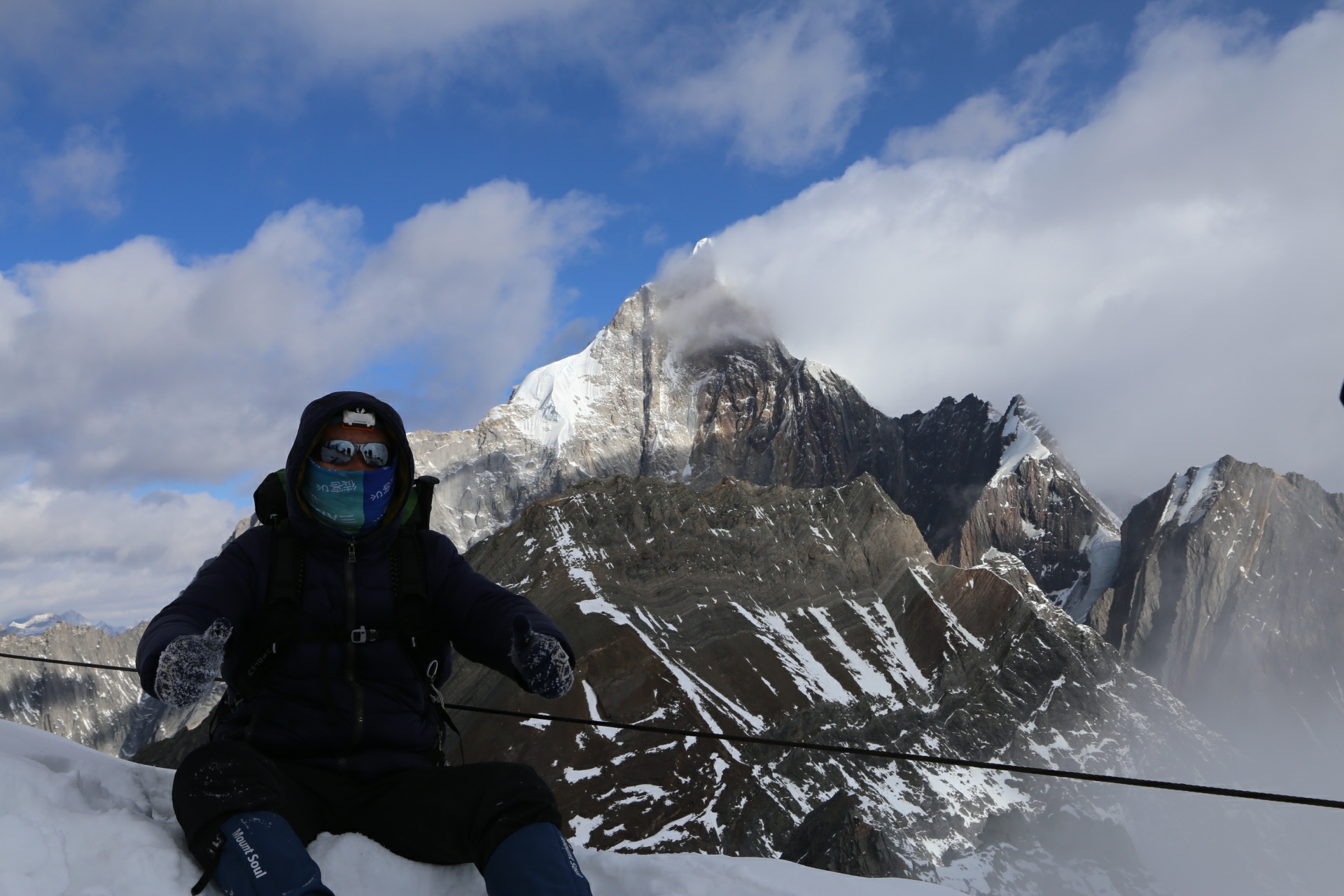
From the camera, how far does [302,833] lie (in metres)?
3.89

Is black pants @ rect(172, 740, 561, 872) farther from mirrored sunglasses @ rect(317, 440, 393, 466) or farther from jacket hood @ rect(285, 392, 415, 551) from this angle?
mirrored sunglasses @ rect(317, 440, 393, 466)

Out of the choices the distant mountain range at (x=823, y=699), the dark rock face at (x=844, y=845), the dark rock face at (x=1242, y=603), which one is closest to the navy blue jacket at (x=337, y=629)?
the dark rock face at (x=844, y=845)

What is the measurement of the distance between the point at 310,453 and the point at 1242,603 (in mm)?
208601

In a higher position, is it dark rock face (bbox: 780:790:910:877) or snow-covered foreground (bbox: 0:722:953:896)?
snow-covered foreground (bbox: 0:722:953:896)

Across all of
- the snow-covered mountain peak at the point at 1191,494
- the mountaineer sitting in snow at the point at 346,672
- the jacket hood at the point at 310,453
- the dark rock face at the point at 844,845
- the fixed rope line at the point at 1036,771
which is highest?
the snow-covered mountain peak at the point at 1191,494

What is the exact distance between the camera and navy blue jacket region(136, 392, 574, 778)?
14.2 feet

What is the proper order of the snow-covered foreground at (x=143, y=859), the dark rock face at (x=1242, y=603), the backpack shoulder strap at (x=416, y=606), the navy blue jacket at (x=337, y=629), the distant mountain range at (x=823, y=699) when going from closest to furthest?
the snow-covered foreground at (x=143, y=859), the navy blue jacket at (x=337, y=629), the backpack shoulder strap at (x=416, y=606), the distant mountain range at (x=823, y=699), the dark rock face at (x=1242, y=603)

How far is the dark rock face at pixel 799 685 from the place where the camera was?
69.1 m

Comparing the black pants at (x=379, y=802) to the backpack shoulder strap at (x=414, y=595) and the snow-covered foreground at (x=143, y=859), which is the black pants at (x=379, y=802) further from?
the backpack shoulder strap at (x=414, y=595)

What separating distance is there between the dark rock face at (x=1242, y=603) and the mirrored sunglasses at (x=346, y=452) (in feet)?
629

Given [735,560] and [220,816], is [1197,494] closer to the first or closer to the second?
[735,560]

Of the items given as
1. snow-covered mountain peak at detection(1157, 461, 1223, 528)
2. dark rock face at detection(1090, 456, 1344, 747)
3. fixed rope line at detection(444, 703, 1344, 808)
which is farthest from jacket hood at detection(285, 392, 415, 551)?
snow-covered mountain peak at detection(1157, 461, 1223, 528)

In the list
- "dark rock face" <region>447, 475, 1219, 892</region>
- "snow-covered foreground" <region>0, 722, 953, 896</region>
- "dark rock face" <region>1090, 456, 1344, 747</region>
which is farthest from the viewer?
"dark rock face" <region>1090, 456, 1344, 747</region>

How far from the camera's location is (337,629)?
176 inches
